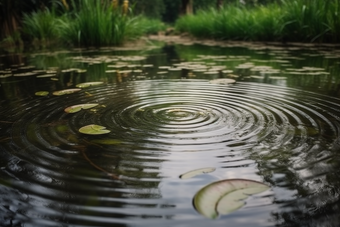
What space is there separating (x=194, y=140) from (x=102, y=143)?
33 cm

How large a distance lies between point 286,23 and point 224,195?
4793 millimetres

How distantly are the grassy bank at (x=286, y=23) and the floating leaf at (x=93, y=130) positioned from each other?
4181 millimetres

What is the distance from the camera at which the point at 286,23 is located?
4832 millimetres

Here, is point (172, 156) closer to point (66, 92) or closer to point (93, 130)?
point (93, 130)

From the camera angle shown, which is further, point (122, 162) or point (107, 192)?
point (122, 162)

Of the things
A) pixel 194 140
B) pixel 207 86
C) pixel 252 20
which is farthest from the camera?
pixel 252 20

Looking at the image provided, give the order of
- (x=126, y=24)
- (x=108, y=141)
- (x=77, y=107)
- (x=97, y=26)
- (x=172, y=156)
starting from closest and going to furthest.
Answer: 1. (x=172, y=156)
2. (x=108, y=141)
3. (x=77, y=107)
4. (x=97, y=26)
5. (x=126, y=24)

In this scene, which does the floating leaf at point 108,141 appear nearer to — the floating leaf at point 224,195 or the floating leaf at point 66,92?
the floating leaf at point 224,195

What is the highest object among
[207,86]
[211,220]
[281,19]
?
[281,19]

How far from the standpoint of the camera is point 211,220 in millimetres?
637

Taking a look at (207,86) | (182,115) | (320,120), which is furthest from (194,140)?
(207,86)

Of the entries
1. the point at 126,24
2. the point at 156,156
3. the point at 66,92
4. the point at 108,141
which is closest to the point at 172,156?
the point at 156,156

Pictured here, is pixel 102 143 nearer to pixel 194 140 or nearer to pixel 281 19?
pixel 194 140

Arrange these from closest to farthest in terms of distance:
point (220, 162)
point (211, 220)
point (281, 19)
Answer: point (211, 220) < point (220, 162) < point (281, 19)
